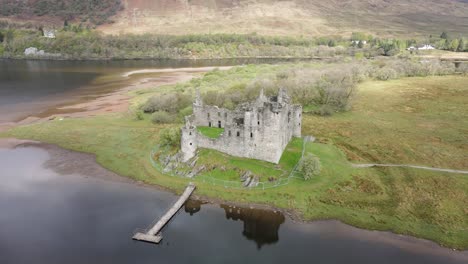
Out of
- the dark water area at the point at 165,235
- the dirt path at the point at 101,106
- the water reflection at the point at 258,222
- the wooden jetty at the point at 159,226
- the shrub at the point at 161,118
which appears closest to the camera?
the dark water area at the point at 165,235

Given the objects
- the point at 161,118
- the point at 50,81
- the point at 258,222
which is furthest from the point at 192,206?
the point at 50,81

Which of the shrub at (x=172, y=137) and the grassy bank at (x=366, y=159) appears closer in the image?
the grassy bank at (x=366, y=159)

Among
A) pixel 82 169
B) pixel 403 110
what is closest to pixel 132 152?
pixel 82 169

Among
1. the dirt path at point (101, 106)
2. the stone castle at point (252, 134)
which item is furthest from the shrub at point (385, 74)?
the stone castle at point (252, 134)

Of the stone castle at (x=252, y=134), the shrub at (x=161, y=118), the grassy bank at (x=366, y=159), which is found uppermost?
the stone castle at (x=252, y=134)

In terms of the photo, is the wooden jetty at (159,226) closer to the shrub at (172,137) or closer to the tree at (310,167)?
the shrub at (172,137)

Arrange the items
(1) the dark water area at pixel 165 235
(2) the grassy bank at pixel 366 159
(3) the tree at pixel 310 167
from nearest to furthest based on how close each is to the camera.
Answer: (1) the dark water area at pixel 165 235 → (2) the grassy bank at pixel 366 159 → (3) the tree at pixel 310 167

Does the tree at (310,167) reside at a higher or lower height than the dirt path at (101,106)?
lower

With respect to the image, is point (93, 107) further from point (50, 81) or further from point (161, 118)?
point (50, 81)
